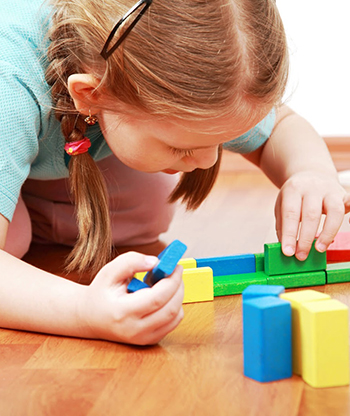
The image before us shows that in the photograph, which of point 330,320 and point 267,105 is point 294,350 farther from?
point 267,105

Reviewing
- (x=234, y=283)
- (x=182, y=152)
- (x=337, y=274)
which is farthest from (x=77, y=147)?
(x=337, y=274)

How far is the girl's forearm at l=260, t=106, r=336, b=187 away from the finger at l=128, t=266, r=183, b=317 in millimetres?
442

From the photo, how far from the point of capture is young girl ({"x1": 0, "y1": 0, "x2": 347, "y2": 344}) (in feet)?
2.33

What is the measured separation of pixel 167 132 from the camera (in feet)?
2.61

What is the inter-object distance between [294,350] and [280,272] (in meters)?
0.29

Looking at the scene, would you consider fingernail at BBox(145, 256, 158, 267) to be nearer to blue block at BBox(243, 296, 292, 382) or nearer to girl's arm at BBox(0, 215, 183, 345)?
girl's arm at BBox(0, 215, 183, 345)

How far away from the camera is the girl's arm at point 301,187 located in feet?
2.93

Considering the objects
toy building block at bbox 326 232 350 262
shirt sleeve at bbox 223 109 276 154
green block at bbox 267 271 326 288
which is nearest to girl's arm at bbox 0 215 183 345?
green block at bbox 267 271 326 288

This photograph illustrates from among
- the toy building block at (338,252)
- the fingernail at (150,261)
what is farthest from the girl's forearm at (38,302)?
the toy building block at (338,252)

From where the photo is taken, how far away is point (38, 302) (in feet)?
2.40

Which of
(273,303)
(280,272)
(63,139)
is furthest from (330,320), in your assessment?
(63,139)

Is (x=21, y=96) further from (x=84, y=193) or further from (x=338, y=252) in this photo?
(x=338, y=252)

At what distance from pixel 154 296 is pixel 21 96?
39 centimetres

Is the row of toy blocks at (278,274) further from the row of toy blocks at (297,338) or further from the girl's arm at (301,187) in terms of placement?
the row of toy blocks at (297,338)
